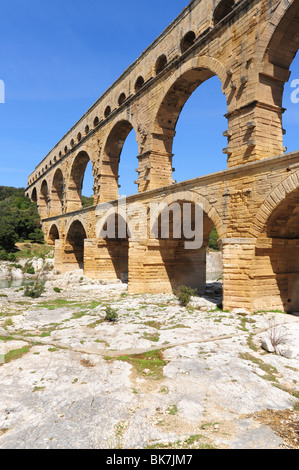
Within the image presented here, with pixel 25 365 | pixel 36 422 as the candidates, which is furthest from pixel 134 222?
pixel 36 422

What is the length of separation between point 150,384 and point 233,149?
25.5 feet

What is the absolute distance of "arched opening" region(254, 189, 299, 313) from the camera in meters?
8.62

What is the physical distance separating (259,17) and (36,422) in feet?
37.3

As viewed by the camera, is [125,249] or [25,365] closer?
[25,365]

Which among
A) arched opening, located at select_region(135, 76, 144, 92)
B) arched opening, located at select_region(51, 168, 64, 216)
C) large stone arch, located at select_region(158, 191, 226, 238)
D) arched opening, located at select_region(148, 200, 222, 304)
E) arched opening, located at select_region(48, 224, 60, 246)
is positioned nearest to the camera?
large stone arch, located at select_region(158, 191, 226, 238)

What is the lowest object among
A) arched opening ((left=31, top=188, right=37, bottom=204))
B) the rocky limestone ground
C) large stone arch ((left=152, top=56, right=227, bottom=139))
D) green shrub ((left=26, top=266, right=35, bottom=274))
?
green shrub ((left=26, top=266, right=35, bottom=274))

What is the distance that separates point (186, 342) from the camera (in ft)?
20.2

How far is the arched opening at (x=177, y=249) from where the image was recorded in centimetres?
1302

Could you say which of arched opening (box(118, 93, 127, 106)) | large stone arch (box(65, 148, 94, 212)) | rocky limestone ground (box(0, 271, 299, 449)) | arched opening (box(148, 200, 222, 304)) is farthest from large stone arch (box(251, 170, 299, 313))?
large stone arch (box(65, 148, 94, 212))

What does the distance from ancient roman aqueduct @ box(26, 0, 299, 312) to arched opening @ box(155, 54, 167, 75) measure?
0.04m

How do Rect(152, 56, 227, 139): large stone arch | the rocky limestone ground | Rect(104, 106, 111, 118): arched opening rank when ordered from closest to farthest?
the rocky limestone ground
Rect(152, 56, 227, 139): large stone arch
Rect(104, 106, 111, 118): arched opening

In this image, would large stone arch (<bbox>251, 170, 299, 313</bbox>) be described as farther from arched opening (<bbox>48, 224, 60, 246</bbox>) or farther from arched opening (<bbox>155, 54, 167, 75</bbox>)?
arched opening (<bbox>48, 224, 60, 246</bbox>)

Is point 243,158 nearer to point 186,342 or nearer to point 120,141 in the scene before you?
point 186,342

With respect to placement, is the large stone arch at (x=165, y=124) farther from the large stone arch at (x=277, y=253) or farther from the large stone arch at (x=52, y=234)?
the large stone arch at (x=52, y=234)
